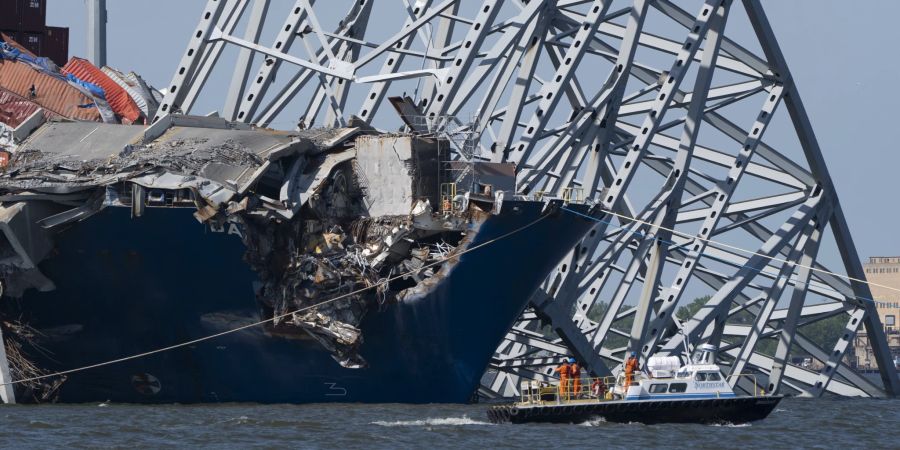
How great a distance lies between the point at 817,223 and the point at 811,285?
269cm

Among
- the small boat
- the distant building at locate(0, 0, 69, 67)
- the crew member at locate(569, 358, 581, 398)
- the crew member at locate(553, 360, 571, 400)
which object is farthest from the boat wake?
the distant building at locate(0, 0, 69, 67)

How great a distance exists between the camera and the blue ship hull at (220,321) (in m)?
48.8

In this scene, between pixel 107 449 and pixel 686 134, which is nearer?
pixel 107 449

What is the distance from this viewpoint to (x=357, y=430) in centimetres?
4438

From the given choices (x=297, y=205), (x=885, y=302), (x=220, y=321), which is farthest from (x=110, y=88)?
(x=885, y=302)

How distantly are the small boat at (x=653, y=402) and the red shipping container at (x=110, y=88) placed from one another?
19117 millimetres

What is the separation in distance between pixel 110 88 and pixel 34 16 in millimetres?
19317

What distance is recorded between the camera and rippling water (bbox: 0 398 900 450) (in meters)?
42.2

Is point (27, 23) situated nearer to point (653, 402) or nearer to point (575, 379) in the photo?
point (575, 379)

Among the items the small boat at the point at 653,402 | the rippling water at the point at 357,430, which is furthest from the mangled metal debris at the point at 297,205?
the small boat at the point at 653,402

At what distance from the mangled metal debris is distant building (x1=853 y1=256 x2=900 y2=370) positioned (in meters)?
86.5

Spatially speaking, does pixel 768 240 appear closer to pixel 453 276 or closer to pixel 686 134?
pixel 686 134

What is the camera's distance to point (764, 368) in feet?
233

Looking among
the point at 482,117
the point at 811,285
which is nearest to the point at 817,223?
the point at 811,285
